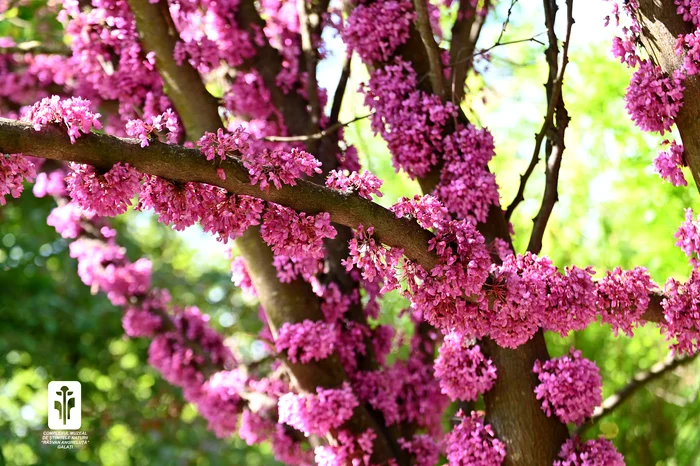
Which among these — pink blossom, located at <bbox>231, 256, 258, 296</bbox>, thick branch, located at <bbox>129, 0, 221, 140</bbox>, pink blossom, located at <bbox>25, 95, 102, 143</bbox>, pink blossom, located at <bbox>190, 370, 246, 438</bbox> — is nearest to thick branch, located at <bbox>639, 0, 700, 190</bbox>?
pink blossom, located at <bbox>25, 95, 102, 143</bbox>

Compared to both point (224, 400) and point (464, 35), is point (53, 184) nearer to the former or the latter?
point (224, 400)

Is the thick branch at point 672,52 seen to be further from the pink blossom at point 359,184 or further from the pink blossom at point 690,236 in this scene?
the pink blossom at point 359,184

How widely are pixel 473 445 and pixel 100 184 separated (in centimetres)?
220

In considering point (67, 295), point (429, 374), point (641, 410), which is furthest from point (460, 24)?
point (67, 295)

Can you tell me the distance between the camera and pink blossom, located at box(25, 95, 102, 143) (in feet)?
8.56

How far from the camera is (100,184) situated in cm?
267

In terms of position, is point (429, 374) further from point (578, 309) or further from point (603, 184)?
point (603, 184)
